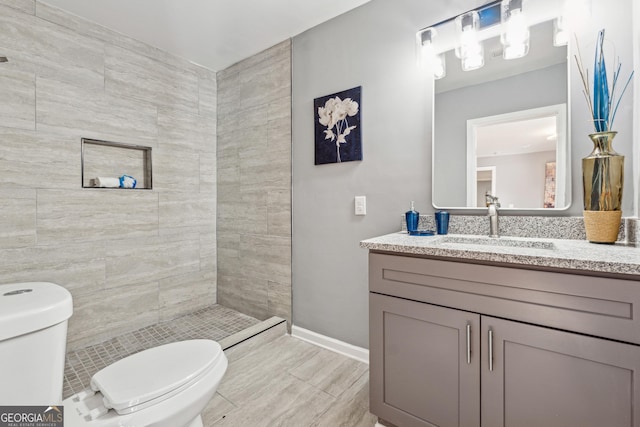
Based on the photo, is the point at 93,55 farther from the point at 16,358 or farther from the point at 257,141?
the point at 16,358

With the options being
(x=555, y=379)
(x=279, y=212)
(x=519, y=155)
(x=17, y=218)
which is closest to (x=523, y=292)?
(x=555, y=379)

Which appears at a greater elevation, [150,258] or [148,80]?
[148,80]

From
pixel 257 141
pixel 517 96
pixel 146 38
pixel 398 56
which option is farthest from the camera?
pixel 257 141

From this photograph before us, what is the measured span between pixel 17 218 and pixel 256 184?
1499mm

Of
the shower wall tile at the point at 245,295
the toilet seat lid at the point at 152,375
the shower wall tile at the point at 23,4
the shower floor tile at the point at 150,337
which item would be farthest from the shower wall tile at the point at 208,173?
the toilet seat lid at the point at 152,375

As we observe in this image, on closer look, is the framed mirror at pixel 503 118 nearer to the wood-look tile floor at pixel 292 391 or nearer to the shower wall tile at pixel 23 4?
the wood-look tile floor at pixel 292 391

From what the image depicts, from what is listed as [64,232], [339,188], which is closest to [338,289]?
[339,188]

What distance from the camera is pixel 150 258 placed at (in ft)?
7.85

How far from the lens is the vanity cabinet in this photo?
2.92 feet

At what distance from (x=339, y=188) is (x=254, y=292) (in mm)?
1209

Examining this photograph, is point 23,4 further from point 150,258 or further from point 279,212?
point 279,212

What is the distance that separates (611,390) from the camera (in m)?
0.89

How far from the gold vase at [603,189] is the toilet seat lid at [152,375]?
1.61 meters

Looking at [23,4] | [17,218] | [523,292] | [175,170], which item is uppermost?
[23,4]
